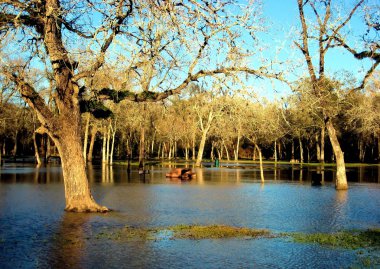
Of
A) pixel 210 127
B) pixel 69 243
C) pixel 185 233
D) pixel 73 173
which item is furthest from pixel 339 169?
pixel 210 127

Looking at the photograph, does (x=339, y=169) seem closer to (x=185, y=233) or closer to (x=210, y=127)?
(x=185, y=233)

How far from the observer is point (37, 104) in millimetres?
19734

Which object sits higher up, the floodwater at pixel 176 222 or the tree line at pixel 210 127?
the tree line at pixel 210 127

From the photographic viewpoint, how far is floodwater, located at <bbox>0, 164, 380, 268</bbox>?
1147cm

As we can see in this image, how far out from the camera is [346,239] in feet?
45.9

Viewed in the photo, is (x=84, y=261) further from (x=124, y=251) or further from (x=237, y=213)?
(x=237, y=213)

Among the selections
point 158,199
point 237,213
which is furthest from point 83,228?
point 158,199

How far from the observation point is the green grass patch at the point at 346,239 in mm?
13258

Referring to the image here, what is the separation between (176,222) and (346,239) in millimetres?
5783

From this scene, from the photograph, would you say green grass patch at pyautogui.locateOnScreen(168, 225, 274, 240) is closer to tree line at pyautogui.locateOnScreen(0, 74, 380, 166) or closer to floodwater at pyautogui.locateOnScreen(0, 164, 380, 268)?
floodwater at pyautogui.locateOnScreen(0, 164, 380, 268)

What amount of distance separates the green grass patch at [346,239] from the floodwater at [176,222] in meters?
0.54

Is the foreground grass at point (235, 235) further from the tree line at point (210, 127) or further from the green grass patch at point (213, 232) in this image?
the tree line at point (210, 127)

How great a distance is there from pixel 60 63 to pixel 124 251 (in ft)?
31.4

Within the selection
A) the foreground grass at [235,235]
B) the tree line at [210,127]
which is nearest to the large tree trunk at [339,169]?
the tree line at [210,127]
